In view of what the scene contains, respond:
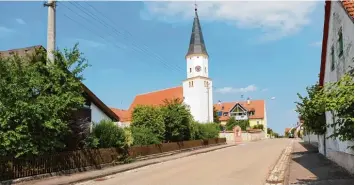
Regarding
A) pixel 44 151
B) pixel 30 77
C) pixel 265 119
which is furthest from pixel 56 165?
pixel 265 119

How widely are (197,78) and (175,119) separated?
169ft

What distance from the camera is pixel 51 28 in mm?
17938

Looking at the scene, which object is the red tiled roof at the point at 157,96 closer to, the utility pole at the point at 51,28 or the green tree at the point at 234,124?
the green tree at the point at 234,124

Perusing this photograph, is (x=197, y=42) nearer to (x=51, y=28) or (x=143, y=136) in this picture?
(x=143, y=136)

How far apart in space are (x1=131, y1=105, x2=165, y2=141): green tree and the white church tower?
173 ft

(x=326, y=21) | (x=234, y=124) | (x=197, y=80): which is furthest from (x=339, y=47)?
(x=234, y=124)

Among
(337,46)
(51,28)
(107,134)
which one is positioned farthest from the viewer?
(107,134)

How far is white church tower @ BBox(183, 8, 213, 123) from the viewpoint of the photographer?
3359 inches

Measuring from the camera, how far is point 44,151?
1670 centimetres

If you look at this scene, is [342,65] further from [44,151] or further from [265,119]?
[265,119]

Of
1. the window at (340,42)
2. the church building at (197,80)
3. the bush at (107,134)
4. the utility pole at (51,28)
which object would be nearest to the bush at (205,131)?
the bush at (107,134)

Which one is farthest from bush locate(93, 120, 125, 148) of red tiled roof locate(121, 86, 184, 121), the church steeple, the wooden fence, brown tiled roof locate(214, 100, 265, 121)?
brown tiled roof locate(214, 100, 265, 121)

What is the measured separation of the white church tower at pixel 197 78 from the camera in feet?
280

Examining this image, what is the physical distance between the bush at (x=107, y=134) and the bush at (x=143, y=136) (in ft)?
15.2
